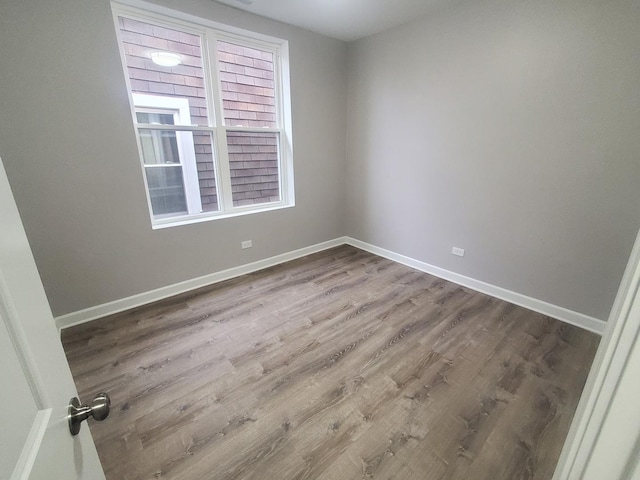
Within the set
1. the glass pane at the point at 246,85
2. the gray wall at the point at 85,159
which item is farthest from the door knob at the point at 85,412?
the glass pane at the point at 246,85

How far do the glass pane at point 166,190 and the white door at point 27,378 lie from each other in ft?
7.67

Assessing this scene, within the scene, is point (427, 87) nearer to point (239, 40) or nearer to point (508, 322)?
point (239, 40)

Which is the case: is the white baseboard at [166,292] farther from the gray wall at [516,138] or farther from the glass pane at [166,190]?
the gray wall at [516,138]

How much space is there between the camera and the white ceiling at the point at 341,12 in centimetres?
249

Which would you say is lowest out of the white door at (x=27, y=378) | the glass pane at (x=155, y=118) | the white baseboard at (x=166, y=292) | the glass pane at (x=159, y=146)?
the white baseboard at (x=166, y=292)

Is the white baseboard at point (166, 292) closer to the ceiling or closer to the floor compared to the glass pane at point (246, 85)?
closer to the floor

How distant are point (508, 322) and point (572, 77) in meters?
1.95

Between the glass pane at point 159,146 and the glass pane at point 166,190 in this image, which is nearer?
the glass pane at point 159,146

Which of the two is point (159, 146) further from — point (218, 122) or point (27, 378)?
point (27, 378)

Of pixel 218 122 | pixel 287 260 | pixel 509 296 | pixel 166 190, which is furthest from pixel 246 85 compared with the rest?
pixel 509 296

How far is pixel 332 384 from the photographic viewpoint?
1767 mm

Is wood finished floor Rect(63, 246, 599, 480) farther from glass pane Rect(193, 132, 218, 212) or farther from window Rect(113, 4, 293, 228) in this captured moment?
window Rect(113, 4, 293, 228)

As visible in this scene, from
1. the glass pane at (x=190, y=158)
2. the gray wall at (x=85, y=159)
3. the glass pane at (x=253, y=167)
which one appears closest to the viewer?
the gray wall at (x=85, y=159)

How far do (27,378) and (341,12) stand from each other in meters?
3.34
